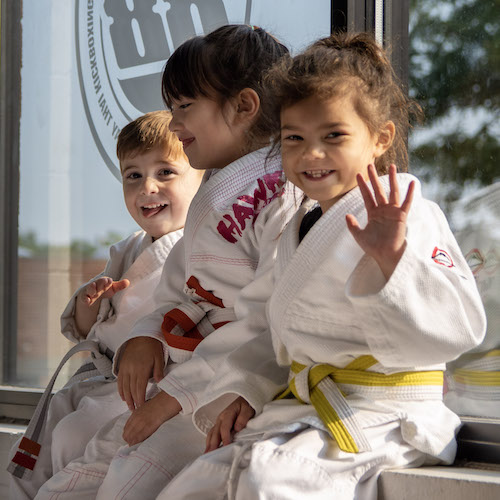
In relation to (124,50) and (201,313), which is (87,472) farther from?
(124,50)

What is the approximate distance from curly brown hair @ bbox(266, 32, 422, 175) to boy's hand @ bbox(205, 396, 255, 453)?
0.47m

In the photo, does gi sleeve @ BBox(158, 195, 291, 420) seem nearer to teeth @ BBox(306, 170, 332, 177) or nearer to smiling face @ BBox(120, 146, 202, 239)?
teeth @ BBox(306, 170, 332, 177)

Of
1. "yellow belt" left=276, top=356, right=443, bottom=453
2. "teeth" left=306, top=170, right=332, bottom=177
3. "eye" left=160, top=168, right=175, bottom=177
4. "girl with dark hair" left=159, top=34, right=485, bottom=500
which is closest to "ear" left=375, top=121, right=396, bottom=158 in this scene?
"girl with dark hair" left=159, top=34, right=485, bottom=500

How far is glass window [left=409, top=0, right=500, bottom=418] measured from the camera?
131 centimetres

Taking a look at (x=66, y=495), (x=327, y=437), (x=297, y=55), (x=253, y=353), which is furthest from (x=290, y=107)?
(x=66, y=495)

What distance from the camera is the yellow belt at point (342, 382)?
101cm

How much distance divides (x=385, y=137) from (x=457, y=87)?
300 millimetres

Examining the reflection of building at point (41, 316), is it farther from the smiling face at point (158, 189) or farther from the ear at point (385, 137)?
the ear at point (385, 137)

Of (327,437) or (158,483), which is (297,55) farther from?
(158,483)

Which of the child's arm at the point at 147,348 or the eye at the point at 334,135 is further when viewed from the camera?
the child's arm at the point at 147,348

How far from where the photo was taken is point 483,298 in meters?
A: 1.32

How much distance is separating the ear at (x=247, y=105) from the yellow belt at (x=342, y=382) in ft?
1.87

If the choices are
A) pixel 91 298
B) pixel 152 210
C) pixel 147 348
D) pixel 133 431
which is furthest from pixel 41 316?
pixel 133 431

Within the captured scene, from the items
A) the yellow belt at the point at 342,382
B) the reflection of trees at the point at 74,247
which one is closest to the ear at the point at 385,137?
the yellow belt at the point at 342,382
